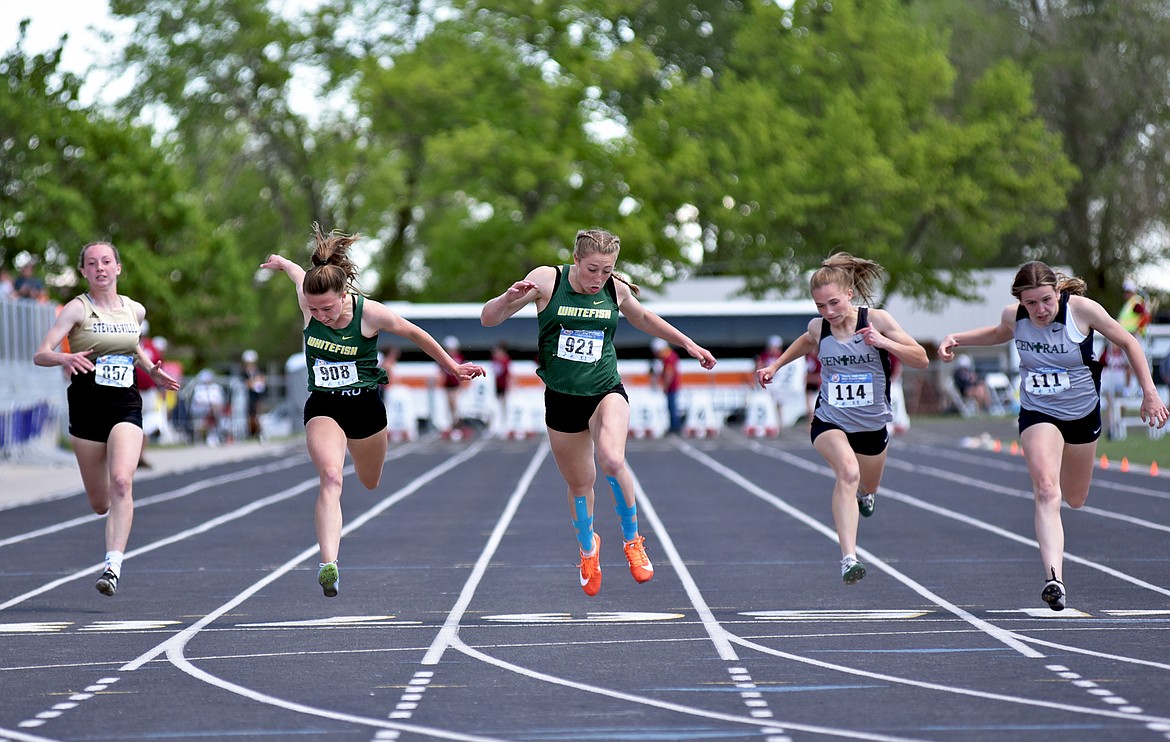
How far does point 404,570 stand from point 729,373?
32622 millimetres

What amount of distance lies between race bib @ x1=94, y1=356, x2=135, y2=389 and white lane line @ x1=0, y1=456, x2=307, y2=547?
3.98 m

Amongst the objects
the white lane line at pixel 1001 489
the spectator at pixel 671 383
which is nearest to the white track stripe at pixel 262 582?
the white lane line at pixel 1001 489

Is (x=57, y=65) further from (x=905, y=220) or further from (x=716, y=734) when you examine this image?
(x=716, y=734)

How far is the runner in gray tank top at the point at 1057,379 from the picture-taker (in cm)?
863

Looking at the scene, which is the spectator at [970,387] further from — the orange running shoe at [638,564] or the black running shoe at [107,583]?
the black running shoe at [107,583]

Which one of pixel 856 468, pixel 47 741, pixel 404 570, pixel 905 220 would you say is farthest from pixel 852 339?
pixel 905 220

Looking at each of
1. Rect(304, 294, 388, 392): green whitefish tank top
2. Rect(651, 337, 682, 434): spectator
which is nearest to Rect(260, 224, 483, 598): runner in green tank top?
Rect(304, 294, 388, 392): green whitefish tank top

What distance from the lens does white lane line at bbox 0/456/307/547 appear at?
45.6ft

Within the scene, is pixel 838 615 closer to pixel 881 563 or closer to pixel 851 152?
pixel 881 563

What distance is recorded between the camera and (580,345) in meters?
8.90

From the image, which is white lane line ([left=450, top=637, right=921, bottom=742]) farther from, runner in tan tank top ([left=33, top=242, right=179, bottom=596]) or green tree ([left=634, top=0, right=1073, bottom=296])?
green tree ([left=634, top=0, right=1073, bottom=296])

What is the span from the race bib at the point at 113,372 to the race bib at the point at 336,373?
1490 mm

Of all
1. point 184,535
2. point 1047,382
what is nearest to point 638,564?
point 1047,382

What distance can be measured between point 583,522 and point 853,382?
166cm
